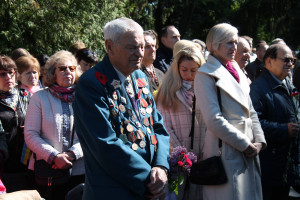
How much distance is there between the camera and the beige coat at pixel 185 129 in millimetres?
4160

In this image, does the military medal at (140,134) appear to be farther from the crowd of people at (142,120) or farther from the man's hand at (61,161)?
the man's hand at (61,161)

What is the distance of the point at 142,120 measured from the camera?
293 cm

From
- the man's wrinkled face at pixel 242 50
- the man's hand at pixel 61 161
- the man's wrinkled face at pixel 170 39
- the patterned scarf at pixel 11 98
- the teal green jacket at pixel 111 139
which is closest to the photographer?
the teal green jacket at pixel 111 139

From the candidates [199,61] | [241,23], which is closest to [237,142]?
[199,61]

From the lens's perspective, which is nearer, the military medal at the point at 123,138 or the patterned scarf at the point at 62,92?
the military medal at the point at 123,138

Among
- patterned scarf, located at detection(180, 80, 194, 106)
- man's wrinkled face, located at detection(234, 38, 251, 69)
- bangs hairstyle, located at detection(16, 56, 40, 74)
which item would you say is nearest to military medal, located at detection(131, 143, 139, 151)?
patterned scarf, located at detection(180, 80, 194, 106)

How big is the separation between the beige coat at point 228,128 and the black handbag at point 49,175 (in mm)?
1307

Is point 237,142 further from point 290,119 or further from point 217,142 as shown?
point 290,119

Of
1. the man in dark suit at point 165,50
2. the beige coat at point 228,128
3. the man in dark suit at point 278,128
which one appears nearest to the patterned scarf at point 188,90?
the beige coat at point 228,128

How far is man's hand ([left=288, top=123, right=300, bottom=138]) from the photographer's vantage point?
4.55 meters

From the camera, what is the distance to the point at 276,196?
4.81 meters

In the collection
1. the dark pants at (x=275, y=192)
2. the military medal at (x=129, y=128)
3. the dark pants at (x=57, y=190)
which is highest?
the military medal at (x=129, y=128)

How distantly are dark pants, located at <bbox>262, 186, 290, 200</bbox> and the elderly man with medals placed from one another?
2.22 metres

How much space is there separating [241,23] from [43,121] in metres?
13.7
